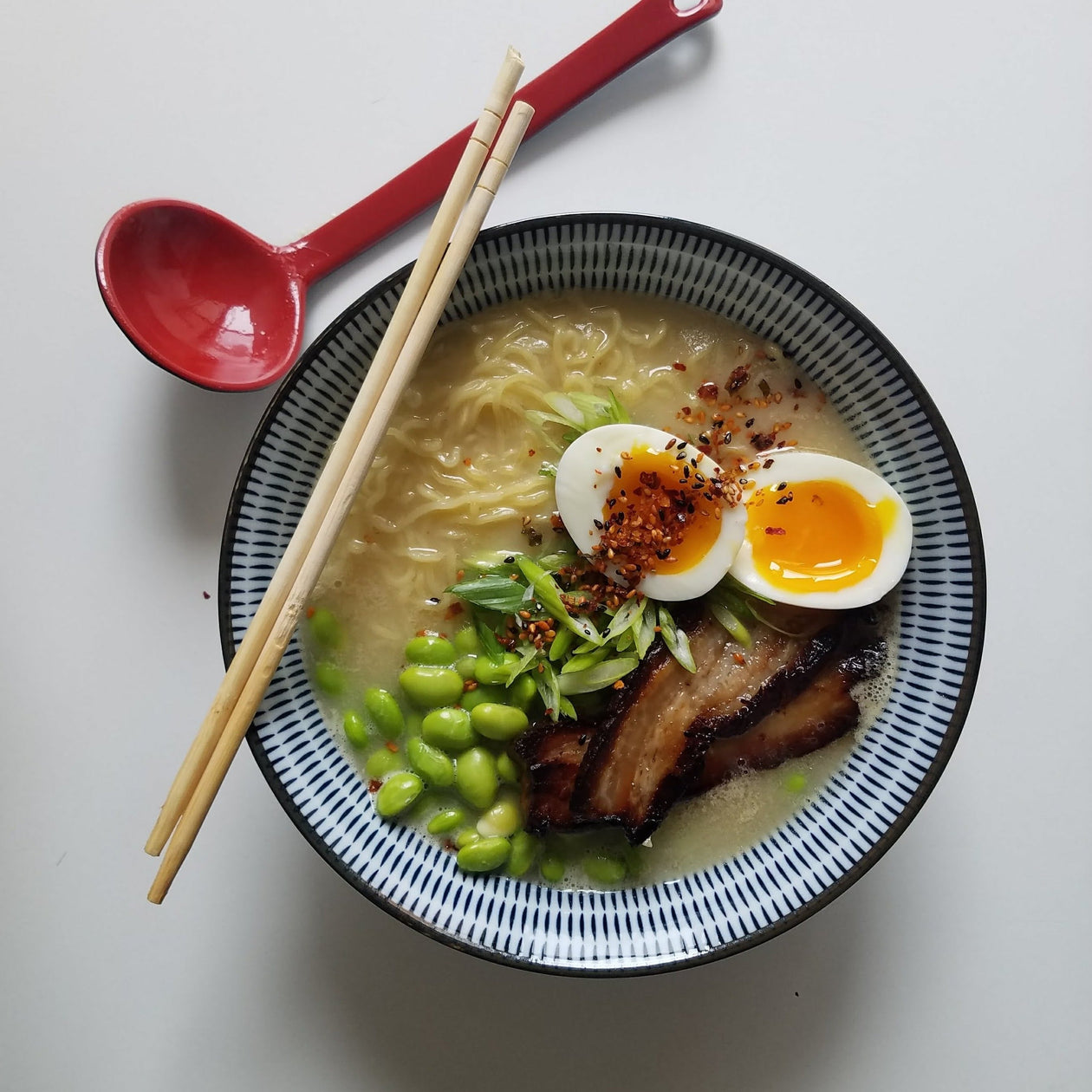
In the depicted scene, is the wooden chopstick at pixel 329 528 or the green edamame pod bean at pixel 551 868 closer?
the wooden chopstick at pixel 329 528

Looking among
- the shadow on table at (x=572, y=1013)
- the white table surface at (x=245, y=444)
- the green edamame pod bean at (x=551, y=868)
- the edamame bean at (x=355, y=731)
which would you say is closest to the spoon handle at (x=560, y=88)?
the white table surface at (x=245, y=444)

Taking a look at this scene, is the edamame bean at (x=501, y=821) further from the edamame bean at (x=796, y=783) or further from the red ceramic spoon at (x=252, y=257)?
the red ceramic spoon at (x=252, y=257)

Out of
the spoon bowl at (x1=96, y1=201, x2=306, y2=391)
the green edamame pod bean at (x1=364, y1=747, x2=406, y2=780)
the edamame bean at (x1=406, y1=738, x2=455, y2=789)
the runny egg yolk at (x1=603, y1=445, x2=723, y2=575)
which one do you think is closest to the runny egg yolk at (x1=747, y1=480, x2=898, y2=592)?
the runny egg yolk at (x1=603, y1=445, x2=723, y2=575)

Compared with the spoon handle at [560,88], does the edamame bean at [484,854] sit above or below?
below

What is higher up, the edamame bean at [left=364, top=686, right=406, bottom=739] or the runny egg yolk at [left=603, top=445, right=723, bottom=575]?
the runny egg yolk at [left=603, top=445, right=723, bottom=575]

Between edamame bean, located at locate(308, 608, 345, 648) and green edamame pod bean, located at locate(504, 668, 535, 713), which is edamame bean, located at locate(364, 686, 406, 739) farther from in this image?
green edamame pod bean, located at locate(504, 668, 535, 713)

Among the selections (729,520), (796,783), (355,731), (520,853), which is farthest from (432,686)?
(796,783)

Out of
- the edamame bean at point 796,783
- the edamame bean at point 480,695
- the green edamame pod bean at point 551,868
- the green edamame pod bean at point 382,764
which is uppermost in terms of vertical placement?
the edamame bean at point 480,695

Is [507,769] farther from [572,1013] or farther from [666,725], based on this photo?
[572,1013]
